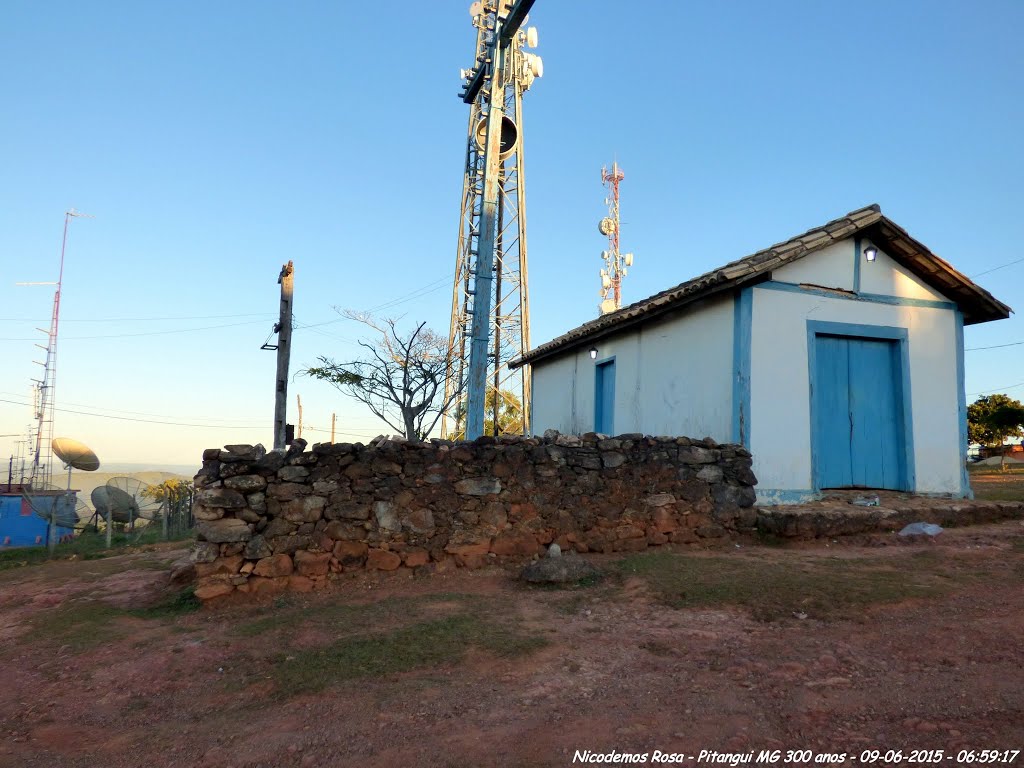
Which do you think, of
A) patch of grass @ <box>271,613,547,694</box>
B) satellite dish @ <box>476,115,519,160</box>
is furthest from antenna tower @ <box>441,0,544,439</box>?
patch of grass @ <box>271,613,547,694</box>

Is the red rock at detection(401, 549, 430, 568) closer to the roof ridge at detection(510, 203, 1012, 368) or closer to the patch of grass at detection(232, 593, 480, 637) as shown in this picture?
the patch of grass at detection(232, 593, 480, 637)

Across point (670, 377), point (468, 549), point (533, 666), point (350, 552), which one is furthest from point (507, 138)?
point (533, 666)

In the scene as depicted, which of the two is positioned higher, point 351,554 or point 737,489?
point 737,489

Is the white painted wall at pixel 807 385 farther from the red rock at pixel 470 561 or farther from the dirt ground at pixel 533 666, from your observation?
the red rock at pixel 470 561

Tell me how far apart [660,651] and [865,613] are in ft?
5.13

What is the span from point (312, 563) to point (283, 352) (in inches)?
204

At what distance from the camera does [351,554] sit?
19.3 ft

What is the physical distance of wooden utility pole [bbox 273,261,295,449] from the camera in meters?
9.80

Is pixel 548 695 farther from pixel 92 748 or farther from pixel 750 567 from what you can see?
pixel 750 567

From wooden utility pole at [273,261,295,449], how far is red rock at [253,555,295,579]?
402cm

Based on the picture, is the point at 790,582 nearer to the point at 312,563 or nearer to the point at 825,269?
the point at 312,563

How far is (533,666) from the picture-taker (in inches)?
150

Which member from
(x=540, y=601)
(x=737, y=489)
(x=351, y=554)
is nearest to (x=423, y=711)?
(x=540, y=601)

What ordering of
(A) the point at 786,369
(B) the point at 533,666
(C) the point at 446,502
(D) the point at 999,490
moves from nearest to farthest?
1. (B) the point at 533,666
2. (C) the point at 446,502
3. (A) the point at 786,369
4. (D) the point at 999,490
